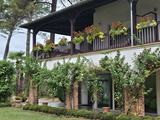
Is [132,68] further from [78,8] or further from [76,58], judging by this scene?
[78,8]

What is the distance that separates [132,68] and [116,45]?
162cm

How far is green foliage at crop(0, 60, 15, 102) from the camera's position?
54.9 ft

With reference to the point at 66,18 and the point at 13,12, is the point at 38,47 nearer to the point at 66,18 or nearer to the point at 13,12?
the point at 66,18

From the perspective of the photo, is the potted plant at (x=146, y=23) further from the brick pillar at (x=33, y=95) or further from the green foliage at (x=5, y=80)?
the green foliage at (x=5, y=80)

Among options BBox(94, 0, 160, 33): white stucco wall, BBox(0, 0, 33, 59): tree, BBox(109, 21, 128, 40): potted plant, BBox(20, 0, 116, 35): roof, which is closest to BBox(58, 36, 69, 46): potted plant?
BBox(20, 0, 116, 35): roof

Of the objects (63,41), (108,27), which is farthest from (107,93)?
(108,27)

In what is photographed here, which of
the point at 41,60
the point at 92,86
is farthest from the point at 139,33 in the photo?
the point at 41,60

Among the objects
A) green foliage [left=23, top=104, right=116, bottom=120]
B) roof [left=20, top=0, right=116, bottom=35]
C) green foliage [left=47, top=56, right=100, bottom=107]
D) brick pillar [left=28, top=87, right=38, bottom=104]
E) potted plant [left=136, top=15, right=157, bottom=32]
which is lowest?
green foliage [left=23, top=104, right=116, bottom=120]

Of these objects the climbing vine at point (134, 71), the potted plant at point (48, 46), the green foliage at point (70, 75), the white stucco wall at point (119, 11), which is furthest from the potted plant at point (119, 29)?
the potted plant at point (48, 46)

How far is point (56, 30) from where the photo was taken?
19.2 meters

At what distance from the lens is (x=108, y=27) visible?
14758mm

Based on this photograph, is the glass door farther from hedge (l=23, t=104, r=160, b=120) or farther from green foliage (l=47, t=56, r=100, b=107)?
hedge (l=23, t=104, r=160, b=120)

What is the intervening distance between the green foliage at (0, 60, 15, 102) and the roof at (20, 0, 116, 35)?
3.35 m

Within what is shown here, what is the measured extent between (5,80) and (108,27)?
8.76m
